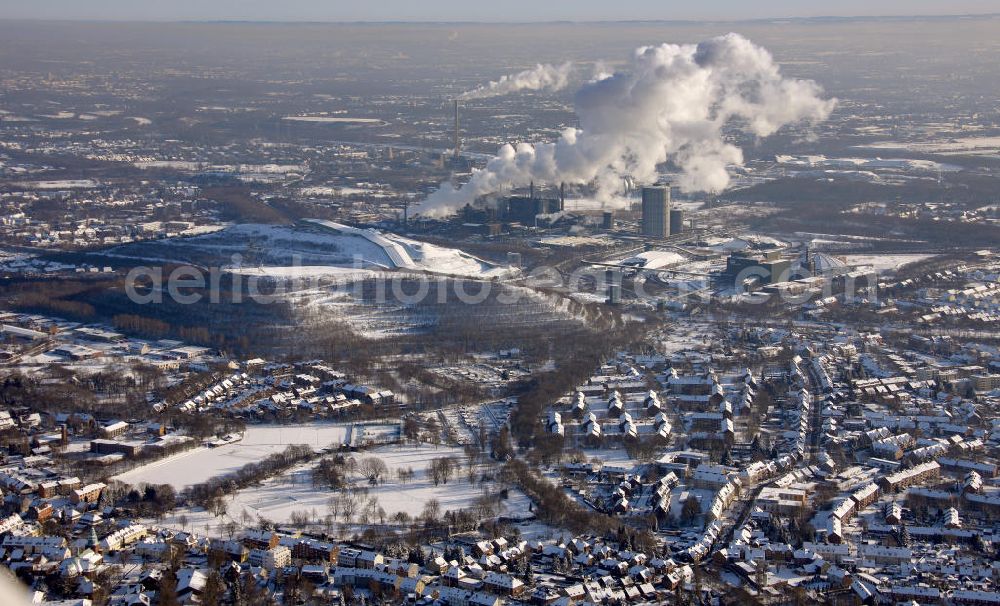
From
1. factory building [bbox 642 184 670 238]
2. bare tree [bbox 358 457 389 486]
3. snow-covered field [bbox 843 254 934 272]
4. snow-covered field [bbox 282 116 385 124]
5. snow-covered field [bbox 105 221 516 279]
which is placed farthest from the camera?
snow-covered field [bbox 282 116 385 124]

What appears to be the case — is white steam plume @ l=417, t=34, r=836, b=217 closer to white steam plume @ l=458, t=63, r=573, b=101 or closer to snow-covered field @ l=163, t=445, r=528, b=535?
white steam plume @ l=458, t=63, r=573, b=101

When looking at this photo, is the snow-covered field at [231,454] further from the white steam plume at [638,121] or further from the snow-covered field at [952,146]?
the snow-covered field at [952,146]

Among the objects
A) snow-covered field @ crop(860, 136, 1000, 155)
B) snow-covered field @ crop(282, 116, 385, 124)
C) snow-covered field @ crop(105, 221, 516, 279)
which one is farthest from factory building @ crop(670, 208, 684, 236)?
snow-covered field @ crop(282, 116, 385, 124)

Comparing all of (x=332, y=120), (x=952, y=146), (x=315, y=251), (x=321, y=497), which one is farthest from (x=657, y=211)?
(x=332, y=120)

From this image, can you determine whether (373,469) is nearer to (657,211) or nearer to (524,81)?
(657,211)

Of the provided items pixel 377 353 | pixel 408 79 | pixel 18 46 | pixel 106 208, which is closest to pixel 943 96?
pixel 408 79

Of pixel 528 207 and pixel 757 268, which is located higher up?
pixel 528 207
